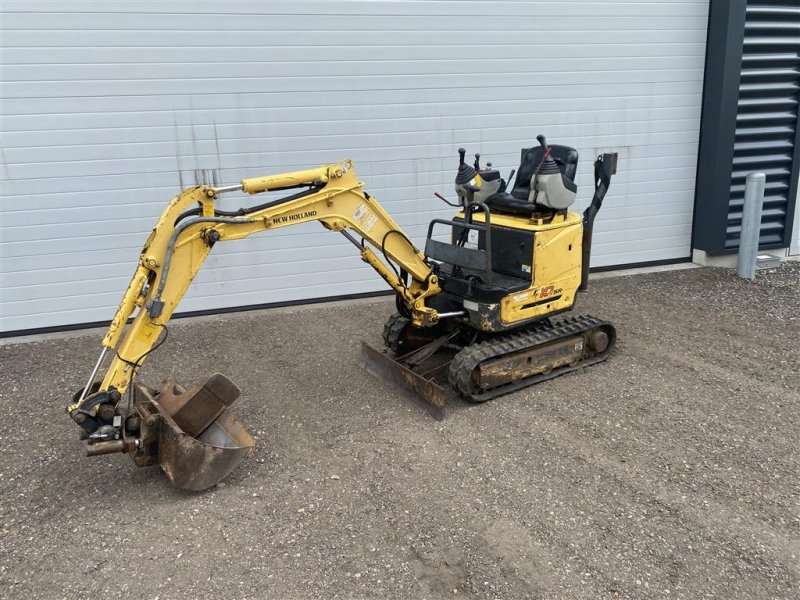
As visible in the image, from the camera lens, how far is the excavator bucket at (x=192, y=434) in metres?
4.27

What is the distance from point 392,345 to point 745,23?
697 centimetres

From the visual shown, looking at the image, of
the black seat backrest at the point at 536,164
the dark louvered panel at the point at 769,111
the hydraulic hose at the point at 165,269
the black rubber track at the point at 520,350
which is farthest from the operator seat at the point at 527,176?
the dark louvered panel at the point at 769,111

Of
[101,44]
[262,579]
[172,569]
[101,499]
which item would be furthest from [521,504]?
[101,44]

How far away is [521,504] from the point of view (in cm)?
421

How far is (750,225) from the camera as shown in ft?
29.9

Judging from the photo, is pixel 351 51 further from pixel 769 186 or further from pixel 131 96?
pixel 769 186

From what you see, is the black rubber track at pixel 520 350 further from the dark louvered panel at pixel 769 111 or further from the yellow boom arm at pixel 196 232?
the dark louvered panel at pixel 769 111

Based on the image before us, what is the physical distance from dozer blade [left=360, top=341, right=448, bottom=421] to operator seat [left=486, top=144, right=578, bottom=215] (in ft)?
5.04

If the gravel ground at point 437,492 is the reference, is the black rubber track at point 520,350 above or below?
above

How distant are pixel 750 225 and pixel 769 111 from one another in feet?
5.94

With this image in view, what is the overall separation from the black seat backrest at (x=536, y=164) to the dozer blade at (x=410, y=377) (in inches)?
69.7

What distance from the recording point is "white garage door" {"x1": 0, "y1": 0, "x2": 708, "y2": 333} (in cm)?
726

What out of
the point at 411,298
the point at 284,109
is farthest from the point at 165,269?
the point at 284,109

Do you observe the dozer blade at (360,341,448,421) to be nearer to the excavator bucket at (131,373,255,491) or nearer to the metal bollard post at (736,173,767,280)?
the excavator bucket at (131,373,255,491)
